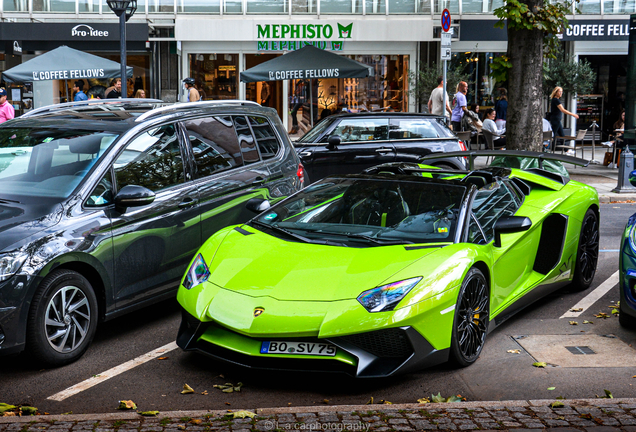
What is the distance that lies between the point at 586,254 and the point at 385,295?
3.39 metres

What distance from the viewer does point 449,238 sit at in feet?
17.0

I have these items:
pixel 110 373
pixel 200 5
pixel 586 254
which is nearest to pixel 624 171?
pixel 586 254

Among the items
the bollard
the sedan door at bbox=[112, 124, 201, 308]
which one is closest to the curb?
the sedan door at bbox=[112, 124, 201, 308]

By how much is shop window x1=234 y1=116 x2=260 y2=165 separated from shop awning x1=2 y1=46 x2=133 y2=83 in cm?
960

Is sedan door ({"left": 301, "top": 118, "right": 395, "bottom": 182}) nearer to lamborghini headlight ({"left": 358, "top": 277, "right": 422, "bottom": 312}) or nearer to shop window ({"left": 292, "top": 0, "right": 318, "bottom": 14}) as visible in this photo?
lamborghini headlight ({"left": 358, "top": 277, "right": 422, "bottom": 312})

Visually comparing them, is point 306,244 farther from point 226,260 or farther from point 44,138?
point 44,138

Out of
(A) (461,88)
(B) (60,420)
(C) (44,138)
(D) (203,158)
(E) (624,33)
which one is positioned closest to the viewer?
(B) (60,420)

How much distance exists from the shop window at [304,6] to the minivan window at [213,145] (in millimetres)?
16900

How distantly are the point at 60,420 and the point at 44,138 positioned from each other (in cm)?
286

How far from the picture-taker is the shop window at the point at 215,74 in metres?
23.3

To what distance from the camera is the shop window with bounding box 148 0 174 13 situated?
22.8 metres

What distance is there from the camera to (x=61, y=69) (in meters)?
15.9

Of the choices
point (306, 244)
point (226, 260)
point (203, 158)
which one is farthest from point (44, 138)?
point (306, 244)

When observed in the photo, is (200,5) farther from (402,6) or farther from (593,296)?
(593,296)
